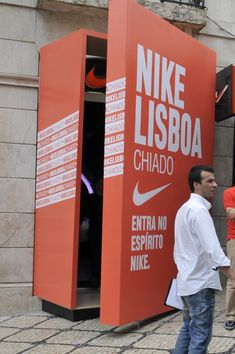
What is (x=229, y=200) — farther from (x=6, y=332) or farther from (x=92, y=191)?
(x=6, y=332)

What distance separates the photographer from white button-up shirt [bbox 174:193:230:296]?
11.6 feet

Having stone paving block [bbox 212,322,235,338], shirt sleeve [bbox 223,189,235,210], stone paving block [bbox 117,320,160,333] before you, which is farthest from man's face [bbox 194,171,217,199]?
stone paving block [bbox 117,320,160,333]

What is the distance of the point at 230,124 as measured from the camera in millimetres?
7699

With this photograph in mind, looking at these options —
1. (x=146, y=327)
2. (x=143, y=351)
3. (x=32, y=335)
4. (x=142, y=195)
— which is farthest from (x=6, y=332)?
(x=142, y=195)

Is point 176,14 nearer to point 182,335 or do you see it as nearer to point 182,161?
point 182,161

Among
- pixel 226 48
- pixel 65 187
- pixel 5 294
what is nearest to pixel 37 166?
pixel 65 187

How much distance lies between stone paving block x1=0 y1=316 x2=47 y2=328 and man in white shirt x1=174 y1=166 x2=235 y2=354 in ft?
8.68

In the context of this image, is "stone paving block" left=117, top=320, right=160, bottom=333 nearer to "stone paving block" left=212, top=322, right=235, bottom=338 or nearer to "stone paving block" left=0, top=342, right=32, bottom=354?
"stone paving block" left=212, top=322, right=235, bottom=338

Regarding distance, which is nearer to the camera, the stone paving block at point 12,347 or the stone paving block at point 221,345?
the stone paving block at point 221,345

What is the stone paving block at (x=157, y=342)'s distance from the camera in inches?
192

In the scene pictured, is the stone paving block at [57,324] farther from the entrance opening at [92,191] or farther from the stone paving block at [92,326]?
the entrance opening at [92,191]

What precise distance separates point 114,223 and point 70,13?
315cm

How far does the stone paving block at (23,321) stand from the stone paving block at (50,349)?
32.6 inches

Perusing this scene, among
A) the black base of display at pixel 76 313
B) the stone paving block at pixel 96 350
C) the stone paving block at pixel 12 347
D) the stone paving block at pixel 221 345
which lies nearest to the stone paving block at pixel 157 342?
the stone paving block at pixel 96 350
